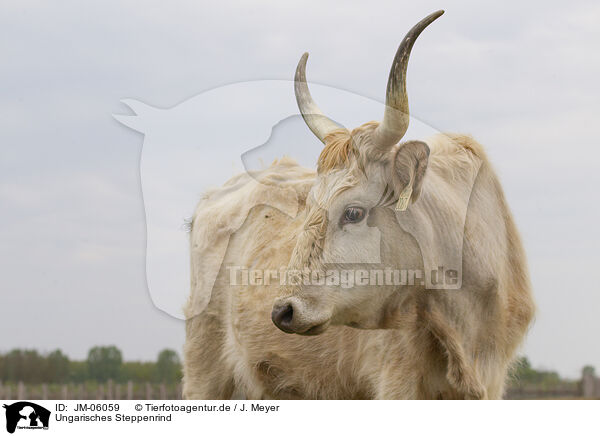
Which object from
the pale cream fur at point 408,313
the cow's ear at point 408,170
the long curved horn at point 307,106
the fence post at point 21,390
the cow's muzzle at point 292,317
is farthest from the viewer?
the fence post at point 21,390

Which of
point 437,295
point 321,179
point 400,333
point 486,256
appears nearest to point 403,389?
point 400,333

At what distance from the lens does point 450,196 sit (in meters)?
4.87

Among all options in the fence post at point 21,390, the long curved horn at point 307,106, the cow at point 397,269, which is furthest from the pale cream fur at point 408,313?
the fence post at point 21,390

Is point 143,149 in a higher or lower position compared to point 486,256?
higher

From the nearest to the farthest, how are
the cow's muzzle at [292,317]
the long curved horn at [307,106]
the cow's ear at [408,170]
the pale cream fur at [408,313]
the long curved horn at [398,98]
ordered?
the long curved horn at [398,98]
the cow's muzzle at [292,317]
the cow's ear at [408,170]
the pale cream fur at [408,313]
the long curved horn at [307,106]

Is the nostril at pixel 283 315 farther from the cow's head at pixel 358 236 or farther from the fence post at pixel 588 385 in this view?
the fence post at pixel 588 385

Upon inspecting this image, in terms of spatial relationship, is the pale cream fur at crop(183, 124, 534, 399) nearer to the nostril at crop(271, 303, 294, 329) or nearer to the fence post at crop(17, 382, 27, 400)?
the nostril at crop(271, 303, 294, 329)

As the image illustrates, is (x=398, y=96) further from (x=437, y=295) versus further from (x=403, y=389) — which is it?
(x=403, y=389)

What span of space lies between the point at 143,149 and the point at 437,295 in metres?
2.23

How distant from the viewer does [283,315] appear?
4355 mm
